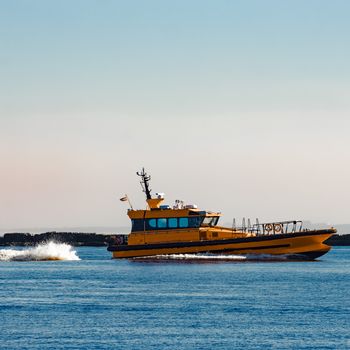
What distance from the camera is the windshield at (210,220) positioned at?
92.9 meters

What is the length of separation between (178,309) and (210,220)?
38236 millimetres

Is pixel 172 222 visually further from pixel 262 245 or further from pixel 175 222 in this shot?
pixel 262 245

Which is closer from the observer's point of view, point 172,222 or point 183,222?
point 183,222

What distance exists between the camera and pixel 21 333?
46.3m

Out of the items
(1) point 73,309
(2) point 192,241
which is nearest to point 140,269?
(2) point 192,241

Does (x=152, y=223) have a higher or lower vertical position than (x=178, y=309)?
higher

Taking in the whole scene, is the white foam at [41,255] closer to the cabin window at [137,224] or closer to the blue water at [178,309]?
the cabin window at [137,224]

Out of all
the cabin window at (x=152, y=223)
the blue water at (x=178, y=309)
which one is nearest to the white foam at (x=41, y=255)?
the cabin window at (x=152, y=223)

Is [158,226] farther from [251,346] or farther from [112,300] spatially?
[251,346]

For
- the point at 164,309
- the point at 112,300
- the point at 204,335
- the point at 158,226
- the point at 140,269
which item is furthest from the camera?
the point at 158,226

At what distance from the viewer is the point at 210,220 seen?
93562mm

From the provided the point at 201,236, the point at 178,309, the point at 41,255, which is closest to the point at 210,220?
the point at 201,236

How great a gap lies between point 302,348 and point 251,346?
2180mm

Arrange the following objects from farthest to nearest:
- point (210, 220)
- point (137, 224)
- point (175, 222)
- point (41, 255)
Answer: point (41, 255)
point (137, 224)
point (210, 220)
point (175, 222)
